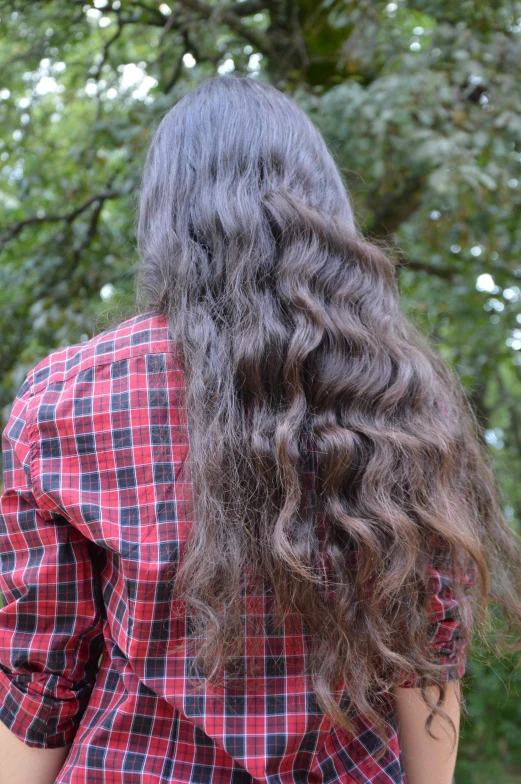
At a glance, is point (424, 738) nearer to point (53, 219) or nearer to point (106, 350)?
point (106, 350)

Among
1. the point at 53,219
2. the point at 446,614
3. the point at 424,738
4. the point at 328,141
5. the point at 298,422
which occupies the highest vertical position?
the point at 298,422

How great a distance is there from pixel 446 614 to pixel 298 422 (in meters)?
0.43

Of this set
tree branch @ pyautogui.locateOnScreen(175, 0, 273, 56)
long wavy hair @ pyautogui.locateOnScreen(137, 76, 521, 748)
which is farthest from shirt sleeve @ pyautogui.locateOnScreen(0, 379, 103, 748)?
tree branch @ pyautogui.locateOnScreen(175, 0, 273, 56)

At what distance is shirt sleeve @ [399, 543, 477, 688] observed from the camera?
1094 millimetres

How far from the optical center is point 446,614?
1.13 m

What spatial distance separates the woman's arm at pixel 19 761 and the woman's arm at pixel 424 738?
1.81 ft

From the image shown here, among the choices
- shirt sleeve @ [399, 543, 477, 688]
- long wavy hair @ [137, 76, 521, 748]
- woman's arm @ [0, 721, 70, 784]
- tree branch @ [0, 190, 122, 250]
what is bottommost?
tree branch @ [0, 190, 122, 250]

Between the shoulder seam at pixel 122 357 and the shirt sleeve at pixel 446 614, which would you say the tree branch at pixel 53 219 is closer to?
the shoulder seam at pixel 122 357

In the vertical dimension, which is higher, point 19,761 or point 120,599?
point 120,599

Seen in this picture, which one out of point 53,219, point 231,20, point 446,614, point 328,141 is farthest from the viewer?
point 53,219

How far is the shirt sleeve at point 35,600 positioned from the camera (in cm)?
100

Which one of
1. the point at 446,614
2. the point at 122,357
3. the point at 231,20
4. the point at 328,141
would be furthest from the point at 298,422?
the point at 231,20

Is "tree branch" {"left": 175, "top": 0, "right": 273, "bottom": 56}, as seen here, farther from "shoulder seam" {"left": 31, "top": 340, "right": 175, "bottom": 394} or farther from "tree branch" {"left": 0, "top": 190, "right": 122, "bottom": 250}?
"shoulder seam" {"left": 31, "top": 340, "right": 175, "bottom": 394}

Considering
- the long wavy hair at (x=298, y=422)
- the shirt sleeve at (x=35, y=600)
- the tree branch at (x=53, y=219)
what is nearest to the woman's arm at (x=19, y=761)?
the shirt sleeve at (x=35, y=600)
